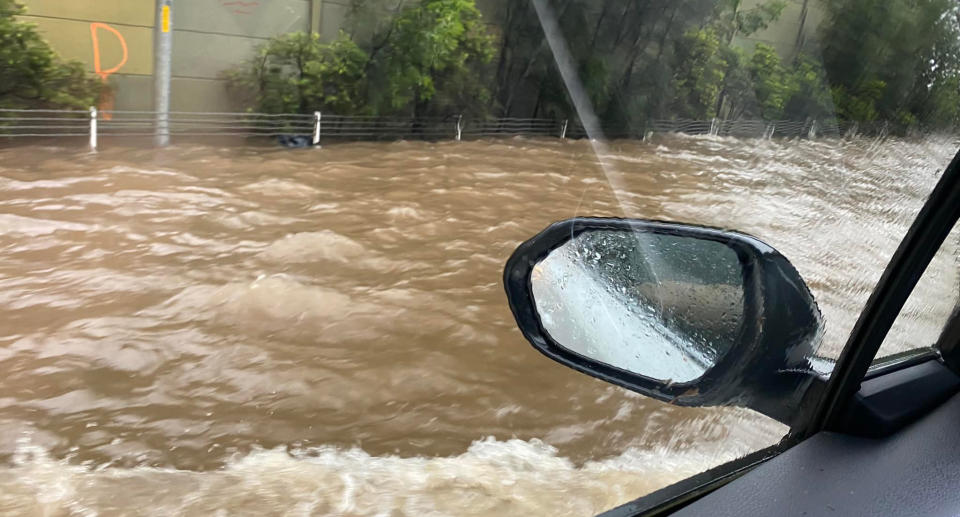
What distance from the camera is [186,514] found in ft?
6.48

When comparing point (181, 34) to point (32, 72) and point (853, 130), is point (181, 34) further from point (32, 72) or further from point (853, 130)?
point (853, 130)

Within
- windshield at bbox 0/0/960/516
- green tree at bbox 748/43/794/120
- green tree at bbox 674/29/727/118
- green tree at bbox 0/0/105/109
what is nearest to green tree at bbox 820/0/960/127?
windshield at bbox 0/0/960/516

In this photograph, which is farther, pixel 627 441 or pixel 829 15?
pixel 627 441

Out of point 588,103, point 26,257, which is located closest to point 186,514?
point 26,257

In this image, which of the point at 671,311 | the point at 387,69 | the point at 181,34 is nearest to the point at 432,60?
the point at 387,69

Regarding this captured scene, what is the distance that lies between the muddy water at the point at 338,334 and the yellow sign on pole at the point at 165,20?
6.77ft

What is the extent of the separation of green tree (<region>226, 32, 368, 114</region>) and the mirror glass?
933 centimetres

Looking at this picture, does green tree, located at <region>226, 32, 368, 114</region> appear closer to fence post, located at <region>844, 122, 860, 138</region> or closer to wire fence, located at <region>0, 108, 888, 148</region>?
wire fence, located at <region>0, 108, 888, 148</region>

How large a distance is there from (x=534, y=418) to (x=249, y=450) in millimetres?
1244

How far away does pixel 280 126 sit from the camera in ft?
33.4

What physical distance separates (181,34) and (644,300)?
938 centimetres

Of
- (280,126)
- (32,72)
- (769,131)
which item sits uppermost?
(769,131)

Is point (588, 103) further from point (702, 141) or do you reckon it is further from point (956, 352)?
point (956, 352)

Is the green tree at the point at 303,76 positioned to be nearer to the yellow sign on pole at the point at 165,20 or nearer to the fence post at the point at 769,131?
the yellow sign on pole at the point at 165,20
